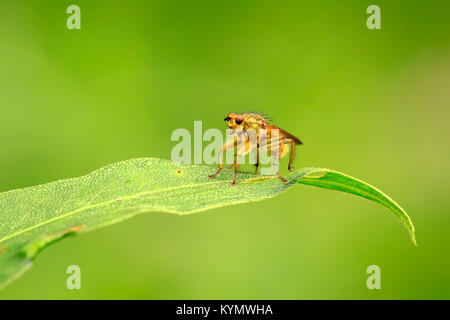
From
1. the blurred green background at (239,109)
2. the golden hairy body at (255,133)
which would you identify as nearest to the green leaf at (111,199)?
the golden hairy body at (255,133)

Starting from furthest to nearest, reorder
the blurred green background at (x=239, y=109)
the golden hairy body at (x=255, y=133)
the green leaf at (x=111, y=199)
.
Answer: the blurred green background at (x=239, y=109) < the golden hairy body at (x=255, y=133) < the green leaf at (x=111, y=199)

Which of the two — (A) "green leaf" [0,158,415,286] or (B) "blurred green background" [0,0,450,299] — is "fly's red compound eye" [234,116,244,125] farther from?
(B) "blurred green background" [0,0,450,299]

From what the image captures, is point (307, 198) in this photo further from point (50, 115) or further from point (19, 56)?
point (19, 56)

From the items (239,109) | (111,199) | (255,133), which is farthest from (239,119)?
(239,109)

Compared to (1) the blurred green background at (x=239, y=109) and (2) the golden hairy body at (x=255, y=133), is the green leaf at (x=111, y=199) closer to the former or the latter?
(2) the golden hairy body at (x=255, y=133)

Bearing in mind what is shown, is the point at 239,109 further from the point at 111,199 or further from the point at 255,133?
the point at 111,199
